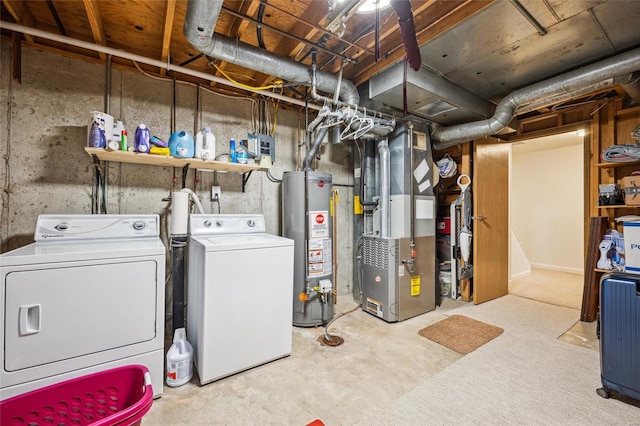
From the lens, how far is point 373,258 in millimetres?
3166

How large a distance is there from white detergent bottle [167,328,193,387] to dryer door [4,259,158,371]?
0.26m

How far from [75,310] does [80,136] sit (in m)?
1.54

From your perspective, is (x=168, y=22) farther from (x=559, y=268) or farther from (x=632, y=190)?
(x=559, y=268)

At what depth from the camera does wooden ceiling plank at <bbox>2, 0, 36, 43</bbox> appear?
177 cm

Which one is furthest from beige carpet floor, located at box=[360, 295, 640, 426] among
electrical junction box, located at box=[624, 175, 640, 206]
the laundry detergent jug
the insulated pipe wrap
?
the laundry detergent jug

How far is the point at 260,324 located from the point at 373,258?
5.14ft

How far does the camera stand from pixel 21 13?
1.87 metres

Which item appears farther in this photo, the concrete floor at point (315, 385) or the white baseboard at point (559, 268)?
the white baseboard at point (559, 268)

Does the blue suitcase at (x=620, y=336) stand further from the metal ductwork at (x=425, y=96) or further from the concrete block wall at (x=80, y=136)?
the concrete block wall at (x=80, y=136)

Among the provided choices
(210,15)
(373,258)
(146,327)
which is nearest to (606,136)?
(373,258)

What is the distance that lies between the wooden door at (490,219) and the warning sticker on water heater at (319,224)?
2.06 m

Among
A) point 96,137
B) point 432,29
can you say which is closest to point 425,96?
point 432,29

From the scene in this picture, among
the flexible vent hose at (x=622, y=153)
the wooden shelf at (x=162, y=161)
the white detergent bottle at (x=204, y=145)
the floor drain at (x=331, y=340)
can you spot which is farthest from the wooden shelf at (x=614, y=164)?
the white detergent bottle at (x=204, y=145)

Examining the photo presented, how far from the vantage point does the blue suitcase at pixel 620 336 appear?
1.69 metres
